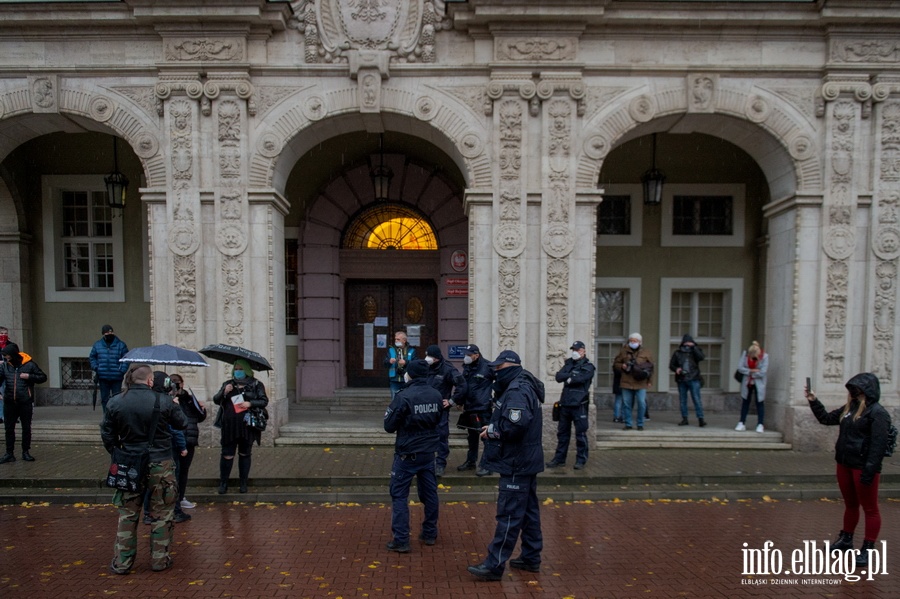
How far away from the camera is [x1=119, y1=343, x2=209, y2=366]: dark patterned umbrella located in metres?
5.82

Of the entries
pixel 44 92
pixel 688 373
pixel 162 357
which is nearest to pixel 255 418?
pixel 162 357

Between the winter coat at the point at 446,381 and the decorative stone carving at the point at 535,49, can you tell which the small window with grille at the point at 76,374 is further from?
the decorative stone carving at the point at 535,49

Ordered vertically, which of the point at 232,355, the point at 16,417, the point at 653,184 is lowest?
the point at 16,417

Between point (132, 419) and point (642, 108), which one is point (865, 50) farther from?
point (132, 419)

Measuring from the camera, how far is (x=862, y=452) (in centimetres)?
524

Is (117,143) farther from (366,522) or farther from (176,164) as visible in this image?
(366,522)

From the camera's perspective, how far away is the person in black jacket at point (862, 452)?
513 cm

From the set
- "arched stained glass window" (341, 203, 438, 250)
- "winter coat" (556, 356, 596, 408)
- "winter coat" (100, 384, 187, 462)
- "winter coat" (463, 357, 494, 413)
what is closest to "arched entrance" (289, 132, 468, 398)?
"arched stained glass window" (341, 203, 438, 250)

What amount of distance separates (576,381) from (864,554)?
12.5 feet

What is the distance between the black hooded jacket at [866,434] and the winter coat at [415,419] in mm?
4126

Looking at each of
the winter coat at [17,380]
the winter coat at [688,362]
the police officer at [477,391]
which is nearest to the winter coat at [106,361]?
the winter coat at [17,380]

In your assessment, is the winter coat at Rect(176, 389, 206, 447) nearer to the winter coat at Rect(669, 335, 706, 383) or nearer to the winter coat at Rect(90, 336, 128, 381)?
the winter coat at Rect(90, 336, 128, 381)

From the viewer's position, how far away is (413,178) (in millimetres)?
12633

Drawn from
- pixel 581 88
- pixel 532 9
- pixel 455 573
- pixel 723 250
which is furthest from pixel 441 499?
pixel 723 250
